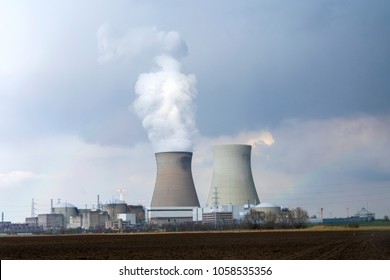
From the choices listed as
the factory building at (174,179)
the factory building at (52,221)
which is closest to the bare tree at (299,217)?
the factory building at (174,179)

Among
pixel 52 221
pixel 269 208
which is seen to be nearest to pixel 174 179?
pixel 269 208

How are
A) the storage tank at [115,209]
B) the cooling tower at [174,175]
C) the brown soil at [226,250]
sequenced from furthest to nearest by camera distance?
the storage tank at [115,209]
the cooling tower at [174,175]
the brown soil at [226,250]

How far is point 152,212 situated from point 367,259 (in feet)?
268

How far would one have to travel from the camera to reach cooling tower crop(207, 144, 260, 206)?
66938 mm

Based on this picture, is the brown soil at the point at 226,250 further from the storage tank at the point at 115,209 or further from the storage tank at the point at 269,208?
the storage tank at the point at 115,209

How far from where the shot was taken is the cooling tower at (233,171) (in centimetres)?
6694

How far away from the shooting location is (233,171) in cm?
6838

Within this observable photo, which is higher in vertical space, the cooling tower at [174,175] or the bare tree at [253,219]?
the cooling tower at [174,175]

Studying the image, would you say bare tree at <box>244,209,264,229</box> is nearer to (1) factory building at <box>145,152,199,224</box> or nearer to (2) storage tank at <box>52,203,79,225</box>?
(1) factory building at <box>145,152,199,224</box>

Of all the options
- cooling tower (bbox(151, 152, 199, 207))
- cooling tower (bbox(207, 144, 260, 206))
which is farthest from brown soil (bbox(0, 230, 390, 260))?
cooling tower (bbox(151, 152, 199, 207))

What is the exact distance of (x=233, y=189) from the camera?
2854 inches
